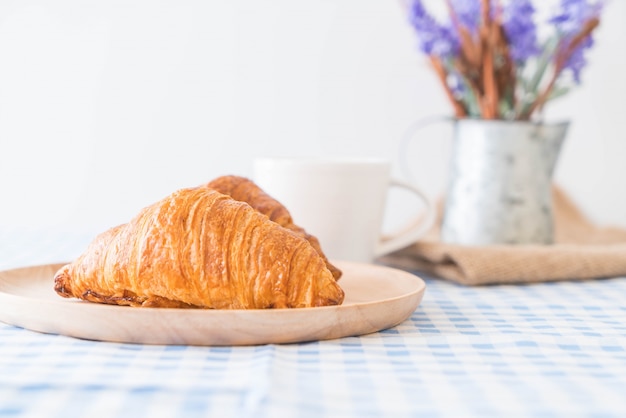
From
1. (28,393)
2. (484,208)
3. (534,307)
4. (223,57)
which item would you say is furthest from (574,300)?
(223,57)

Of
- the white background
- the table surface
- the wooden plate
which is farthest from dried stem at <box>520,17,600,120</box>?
the wooden plate

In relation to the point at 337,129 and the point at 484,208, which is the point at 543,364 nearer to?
the point at 484,208

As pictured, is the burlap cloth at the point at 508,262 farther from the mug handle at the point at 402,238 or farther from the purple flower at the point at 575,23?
the purple flower at the point at 575,23

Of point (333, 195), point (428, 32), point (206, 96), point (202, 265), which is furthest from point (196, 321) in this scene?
point (206, 96)

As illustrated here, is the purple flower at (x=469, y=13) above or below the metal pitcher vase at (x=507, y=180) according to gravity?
above

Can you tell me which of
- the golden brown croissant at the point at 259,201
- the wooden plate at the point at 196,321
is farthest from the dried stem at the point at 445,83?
the wooden plate at the point at 196,321

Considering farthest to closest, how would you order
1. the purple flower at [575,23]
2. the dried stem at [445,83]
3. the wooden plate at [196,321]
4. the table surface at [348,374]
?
1. the dried stem at [445,83]
2. the purple flower at [575,23]
3. the wooden plate at [196,321]
4. the table surface at [348,374]

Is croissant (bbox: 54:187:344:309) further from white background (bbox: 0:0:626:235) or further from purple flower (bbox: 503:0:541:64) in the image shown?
white background (bbox: 0:0:626:235)
